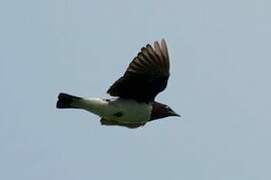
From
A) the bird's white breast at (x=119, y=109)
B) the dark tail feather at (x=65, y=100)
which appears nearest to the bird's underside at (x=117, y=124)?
the bird's white breast at (x=119, y=109)

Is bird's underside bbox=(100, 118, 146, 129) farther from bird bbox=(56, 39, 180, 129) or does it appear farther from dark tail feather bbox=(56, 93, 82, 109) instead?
dark tail feather bbox=(56, 93, 82, 109)

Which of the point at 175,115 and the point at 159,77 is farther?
the point at 175,115

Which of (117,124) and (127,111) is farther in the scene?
(117,124)

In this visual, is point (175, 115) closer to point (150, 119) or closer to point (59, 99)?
point (150, 119)

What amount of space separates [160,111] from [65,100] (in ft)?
5.99

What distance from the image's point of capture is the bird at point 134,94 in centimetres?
1433

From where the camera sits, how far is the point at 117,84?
14.6 m

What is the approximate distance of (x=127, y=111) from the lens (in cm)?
1464

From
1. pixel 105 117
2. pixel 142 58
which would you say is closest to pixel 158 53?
pixel 142 58

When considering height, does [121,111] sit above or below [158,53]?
below

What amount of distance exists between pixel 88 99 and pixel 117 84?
61 centimetres

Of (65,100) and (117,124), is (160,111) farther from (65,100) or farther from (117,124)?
(65,100)

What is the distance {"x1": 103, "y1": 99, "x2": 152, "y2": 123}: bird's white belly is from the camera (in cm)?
1445

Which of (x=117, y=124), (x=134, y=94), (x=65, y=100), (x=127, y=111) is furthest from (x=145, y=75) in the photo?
(x=65, y=100)
